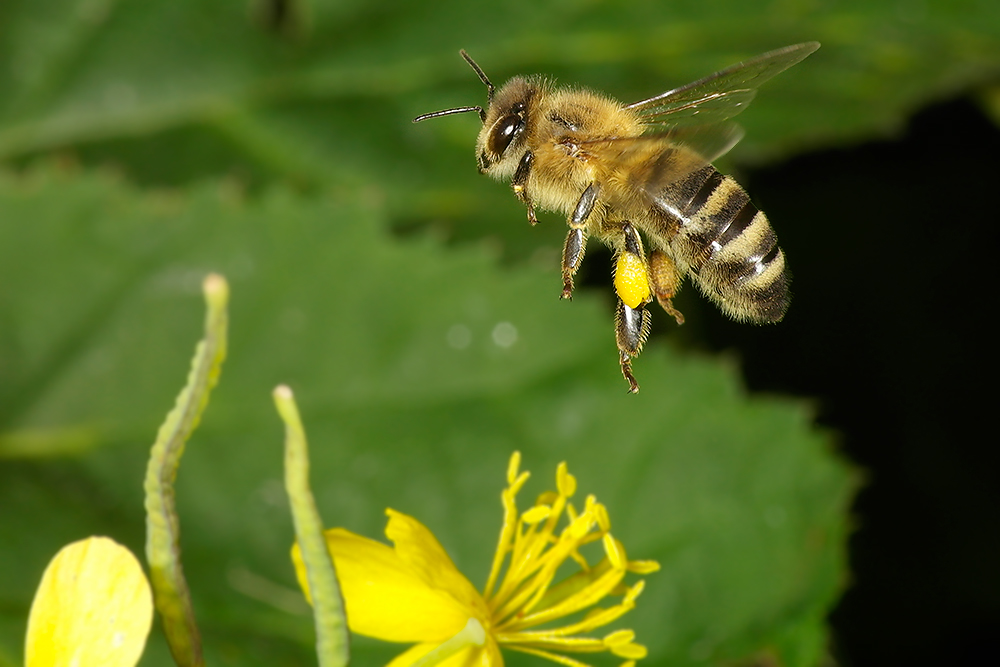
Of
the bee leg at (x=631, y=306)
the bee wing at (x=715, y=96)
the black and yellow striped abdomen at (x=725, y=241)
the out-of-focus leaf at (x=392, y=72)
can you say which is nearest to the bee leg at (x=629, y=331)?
the bee leg at (x=631, y=306)

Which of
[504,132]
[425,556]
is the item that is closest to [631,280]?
[504,132]

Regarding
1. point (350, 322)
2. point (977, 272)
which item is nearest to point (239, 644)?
point (350, 322)

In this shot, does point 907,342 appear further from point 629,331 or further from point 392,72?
point 629,331

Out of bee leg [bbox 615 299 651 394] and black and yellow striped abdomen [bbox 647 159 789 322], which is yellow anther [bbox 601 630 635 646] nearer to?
bee leg [bbox 615 299 651 394]

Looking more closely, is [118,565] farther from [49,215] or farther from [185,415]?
[49,215]

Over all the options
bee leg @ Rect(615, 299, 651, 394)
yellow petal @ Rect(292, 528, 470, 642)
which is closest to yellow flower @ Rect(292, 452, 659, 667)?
yellow petal @ Rect(292, 528, 470, 642)

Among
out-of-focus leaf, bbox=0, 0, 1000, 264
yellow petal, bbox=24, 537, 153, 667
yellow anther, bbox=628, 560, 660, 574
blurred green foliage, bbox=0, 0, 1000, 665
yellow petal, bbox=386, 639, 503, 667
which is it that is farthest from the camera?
out-of-focus leaf, bbox=0, 0, 1000, 264

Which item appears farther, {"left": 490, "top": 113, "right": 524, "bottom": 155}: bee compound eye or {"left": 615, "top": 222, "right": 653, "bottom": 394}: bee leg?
{"left": 490, "top": 113, "right": 524, "bottom": 155}: bee compound eye
